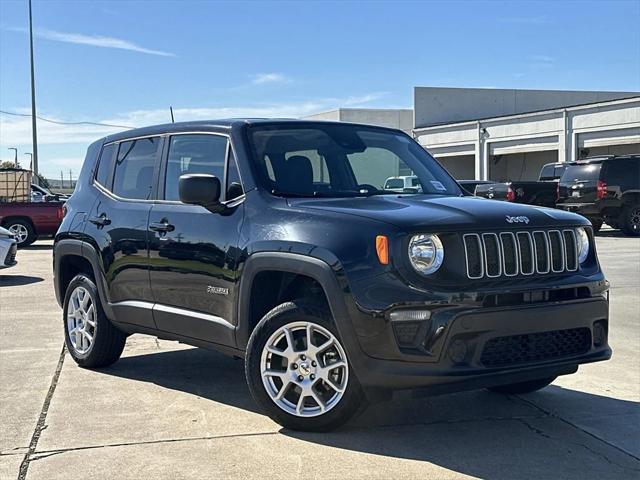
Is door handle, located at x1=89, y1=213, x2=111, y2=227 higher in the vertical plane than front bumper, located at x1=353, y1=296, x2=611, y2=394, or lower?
higher

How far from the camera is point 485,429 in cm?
474

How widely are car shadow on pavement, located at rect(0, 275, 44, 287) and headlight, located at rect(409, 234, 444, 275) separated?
9.26 meters

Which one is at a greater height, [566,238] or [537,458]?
[566,238]

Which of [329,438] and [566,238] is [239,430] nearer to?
[329,438]

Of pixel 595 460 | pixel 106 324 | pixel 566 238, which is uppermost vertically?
pixel 566 238

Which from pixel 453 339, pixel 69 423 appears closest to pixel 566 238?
pixel 453 339

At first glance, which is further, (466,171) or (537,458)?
(466,171)

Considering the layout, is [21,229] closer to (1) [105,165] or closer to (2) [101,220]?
(1) [105,165]

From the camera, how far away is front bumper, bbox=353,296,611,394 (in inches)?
161

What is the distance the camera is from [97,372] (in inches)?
247

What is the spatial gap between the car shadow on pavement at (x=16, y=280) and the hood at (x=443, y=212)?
336 inches

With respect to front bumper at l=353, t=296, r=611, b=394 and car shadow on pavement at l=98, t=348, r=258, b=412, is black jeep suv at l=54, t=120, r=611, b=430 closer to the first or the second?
front bumper at l=353, t=296, r=611, b=394

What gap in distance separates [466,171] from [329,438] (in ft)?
136

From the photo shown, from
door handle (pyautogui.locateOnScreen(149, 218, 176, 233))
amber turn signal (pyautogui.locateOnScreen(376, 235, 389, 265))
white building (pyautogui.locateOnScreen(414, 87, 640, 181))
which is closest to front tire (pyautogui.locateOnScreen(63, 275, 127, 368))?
door handle (pyautogui.locateOnScreen(149, 218, 176, 233))
